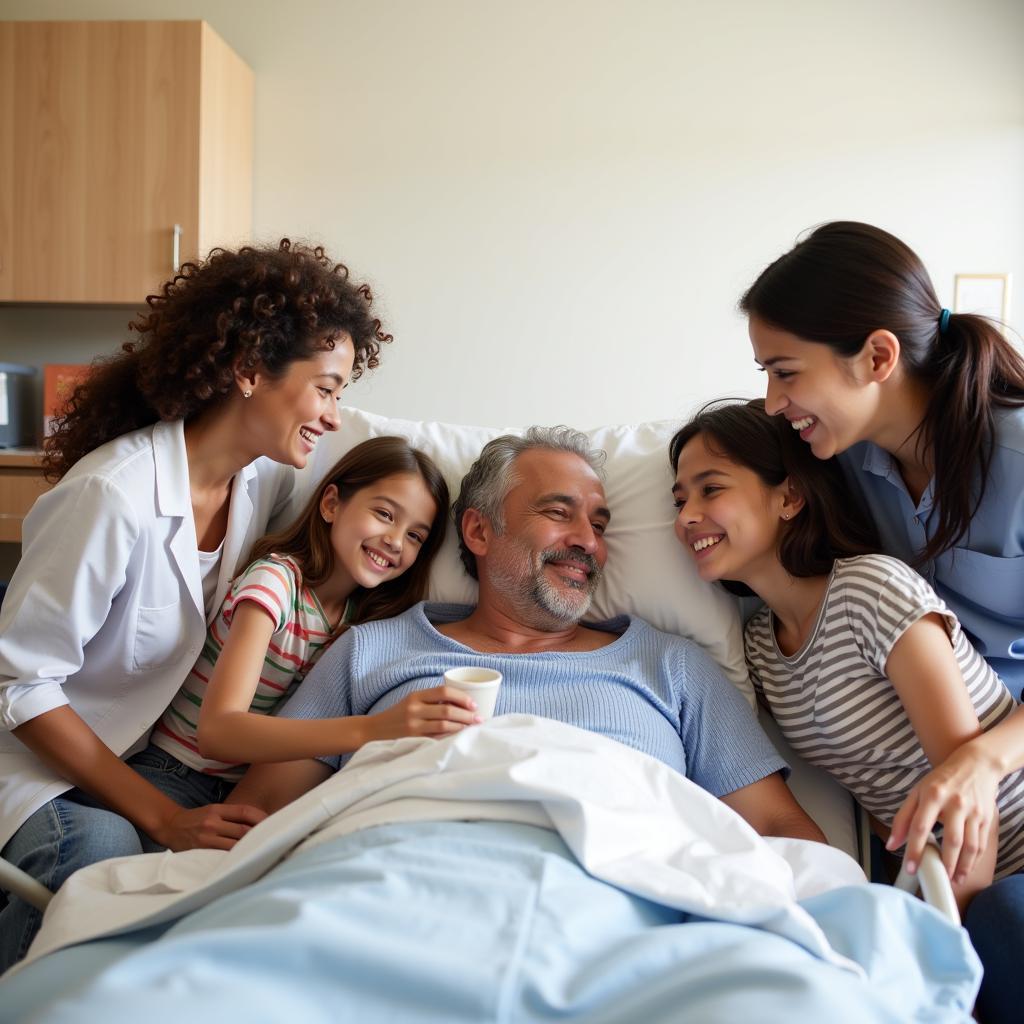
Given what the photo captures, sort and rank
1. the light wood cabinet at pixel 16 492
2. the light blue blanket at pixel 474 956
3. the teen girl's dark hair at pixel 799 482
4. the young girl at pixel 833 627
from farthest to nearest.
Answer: the light wood cabinet at pixel 16 492, the teen girl's dark hair at pixel 799 482, the young girl at pixel 833 627, the light blue blanket at pixel 474 956

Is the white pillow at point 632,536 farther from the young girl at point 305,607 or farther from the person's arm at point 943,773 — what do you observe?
the person's arm at point 943,773

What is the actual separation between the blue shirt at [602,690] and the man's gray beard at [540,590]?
82 millimetres

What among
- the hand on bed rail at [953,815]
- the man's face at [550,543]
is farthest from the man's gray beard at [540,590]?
the hand on bed rail at [953,815]

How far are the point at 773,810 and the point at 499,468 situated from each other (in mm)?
820

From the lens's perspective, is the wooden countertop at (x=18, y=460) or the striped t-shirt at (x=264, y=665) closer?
the striped t-shirt at (x=264, y=665)

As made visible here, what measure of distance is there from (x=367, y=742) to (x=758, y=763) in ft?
2.17

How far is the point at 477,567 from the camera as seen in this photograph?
6.57 feet

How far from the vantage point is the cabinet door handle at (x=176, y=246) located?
3.60 metres

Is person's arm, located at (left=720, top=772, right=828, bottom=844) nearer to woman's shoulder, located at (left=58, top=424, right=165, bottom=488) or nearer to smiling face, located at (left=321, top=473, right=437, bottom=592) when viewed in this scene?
Answer: smiling face, located at (left=321, top=473, right=437, bottom=592)

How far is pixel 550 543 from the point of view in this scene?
73.6 inches

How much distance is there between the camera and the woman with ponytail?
156cm

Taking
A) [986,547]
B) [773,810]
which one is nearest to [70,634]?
[773,810]

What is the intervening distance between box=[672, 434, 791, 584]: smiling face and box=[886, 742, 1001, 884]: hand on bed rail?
1.76 ft

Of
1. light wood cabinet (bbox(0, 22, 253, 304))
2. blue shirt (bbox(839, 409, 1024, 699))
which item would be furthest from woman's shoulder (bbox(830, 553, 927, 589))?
light wood cabinet (bbox(0, 22, 253, 304))
